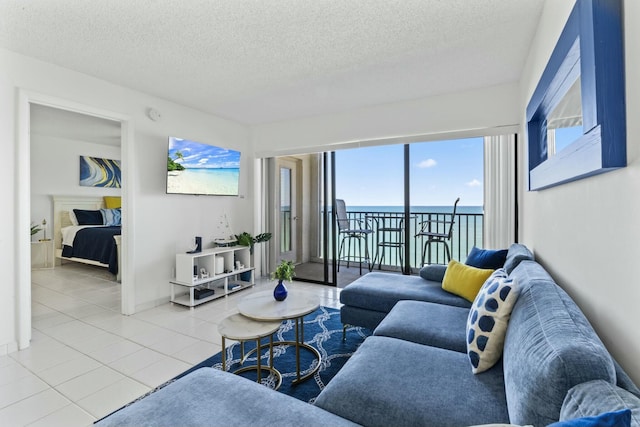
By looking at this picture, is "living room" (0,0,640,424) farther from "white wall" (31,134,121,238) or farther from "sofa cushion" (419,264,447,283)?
"white wall" (31,134,121,238)

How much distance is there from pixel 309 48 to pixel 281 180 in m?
2.85

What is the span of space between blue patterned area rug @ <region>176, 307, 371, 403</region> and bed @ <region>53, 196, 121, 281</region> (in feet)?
10.7

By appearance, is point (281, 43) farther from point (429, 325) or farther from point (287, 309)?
point (429, 325)

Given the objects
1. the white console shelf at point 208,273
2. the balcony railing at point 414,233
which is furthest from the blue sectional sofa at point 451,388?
the balcony railing at point 414,233

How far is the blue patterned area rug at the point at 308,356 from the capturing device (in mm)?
1951

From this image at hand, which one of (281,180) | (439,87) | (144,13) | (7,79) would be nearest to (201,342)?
(144,13)

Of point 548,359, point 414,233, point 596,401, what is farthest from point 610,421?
point 414,233

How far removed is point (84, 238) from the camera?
525cm

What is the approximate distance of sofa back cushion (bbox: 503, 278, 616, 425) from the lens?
0.76 meters

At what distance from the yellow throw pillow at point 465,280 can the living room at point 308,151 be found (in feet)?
1.41

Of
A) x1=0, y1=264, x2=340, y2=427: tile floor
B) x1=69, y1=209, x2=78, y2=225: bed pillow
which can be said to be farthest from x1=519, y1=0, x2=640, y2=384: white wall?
x1=69, y1=209, x2=78, y2=225: bed pillow

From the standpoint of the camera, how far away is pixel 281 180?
→ 5109 mm

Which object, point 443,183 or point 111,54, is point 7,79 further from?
point 443,183

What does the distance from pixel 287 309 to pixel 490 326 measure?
130 cm
